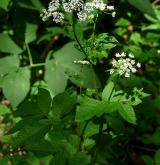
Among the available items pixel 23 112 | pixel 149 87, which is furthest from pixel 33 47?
pixel 23 112

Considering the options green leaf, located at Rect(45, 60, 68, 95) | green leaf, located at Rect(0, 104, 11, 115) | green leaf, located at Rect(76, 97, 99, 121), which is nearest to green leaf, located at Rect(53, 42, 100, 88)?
green leaf, located at Rect(45, 60, 68, 95)

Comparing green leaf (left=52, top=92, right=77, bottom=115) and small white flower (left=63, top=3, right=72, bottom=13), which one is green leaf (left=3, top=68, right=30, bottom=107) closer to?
green leaf (left=52, top=92, right=77, bottom=115)

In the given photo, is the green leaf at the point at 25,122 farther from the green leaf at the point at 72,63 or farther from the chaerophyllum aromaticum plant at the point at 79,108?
the green leaf at the point at 72,63

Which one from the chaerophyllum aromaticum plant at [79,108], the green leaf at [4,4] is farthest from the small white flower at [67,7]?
Result: the green leaf at [4,4]

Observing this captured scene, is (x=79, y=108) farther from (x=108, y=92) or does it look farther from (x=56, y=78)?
(x=56, y=78)

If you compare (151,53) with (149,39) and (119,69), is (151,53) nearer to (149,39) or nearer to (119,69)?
(149,39)

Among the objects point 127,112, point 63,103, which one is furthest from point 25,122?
point 127,112
